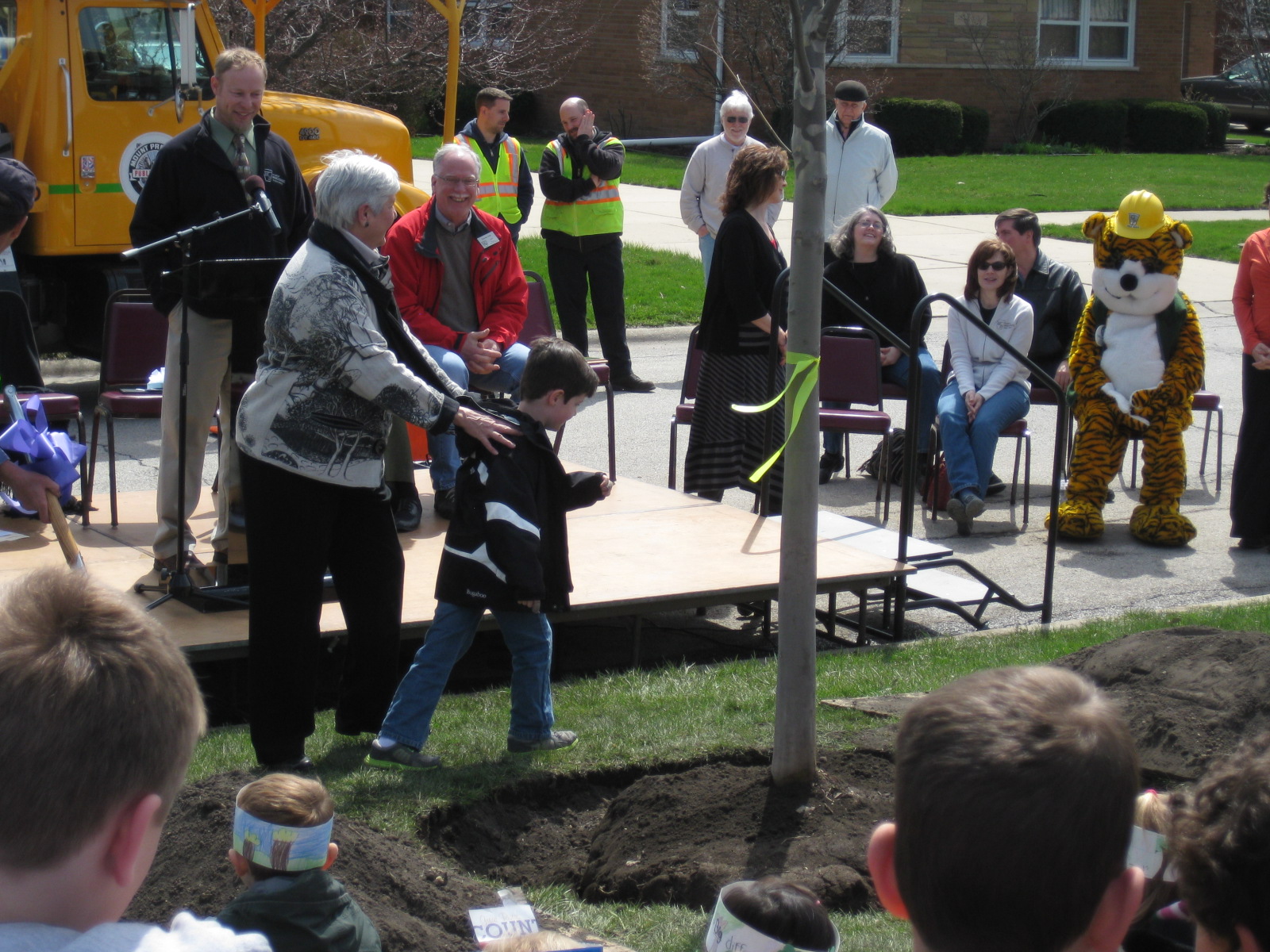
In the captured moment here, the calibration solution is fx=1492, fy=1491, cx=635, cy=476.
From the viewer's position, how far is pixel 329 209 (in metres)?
4.47

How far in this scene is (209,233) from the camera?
6219 mm

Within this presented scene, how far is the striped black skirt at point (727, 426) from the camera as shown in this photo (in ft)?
24.5

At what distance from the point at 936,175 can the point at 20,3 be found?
18.5 meters

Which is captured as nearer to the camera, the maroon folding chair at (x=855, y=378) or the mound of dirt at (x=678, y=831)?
the mound of dirt at (x=678, y=831)

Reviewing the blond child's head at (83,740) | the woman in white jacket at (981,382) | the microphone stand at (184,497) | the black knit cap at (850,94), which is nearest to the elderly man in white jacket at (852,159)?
the black knit cap at (850,94)

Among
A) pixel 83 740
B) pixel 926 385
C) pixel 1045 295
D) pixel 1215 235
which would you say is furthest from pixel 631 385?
pixel 1215 235

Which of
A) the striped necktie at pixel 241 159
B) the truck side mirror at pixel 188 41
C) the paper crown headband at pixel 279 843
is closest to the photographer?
the paper crown headband at pixel 279 843

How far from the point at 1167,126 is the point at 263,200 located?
99.7ft

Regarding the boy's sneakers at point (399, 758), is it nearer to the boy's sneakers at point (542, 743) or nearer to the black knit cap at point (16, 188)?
the boy's sneakers at point (542, 743)

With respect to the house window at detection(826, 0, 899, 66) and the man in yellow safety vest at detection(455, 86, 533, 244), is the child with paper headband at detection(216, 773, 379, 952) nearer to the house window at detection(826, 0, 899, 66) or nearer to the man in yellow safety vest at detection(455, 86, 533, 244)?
the man in yellow safety vest at detection(455, 86, 533, 244)

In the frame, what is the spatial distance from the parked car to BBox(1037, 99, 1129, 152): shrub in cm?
457

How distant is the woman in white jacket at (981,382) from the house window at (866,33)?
18.8m

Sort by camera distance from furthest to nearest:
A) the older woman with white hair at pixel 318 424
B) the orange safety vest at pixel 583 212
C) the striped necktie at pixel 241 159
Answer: the orange safety vest at pixel 583 212 → the striped necktie at pixel 241 159 → the older woman with white hair at pixel 318 424

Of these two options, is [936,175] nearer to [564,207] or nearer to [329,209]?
[564,207]
